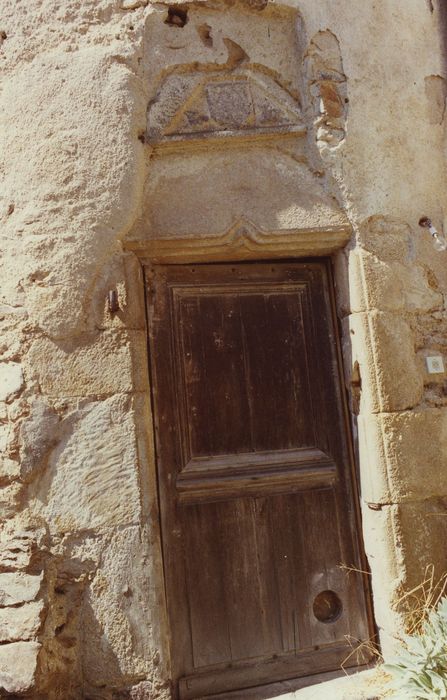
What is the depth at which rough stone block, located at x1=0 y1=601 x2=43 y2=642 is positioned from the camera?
233cm

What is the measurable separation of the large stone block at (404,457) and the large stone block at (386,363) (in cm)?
7

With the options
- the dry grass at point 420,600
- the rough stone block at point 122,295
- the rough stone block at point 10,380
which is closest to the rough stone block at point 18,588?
the rough stone block at point 10,380

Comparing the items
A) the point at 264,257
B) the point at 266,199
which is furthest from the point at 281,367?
the point at 266,199

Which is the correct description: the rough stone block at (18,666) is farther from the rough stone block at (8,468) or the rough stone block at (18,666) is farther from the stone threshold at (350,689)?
the stone threshold at (350,689)

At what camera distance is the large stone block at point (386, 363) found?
9.14 feet

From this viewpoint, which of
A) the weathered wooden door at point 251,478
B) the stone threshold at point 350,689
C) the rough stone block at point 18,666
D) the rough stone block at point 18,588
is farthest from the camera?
the weathered wooden door at point 251,478

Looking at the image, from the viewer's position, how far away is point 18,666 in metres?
2.28

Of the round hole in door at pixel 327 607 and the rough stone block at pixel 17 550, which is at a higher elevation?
the rough stone block at pixel 17 550

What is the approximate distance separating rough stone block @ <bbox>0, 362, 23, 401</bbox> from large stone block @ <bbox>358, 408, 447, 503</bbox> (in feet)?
5.31

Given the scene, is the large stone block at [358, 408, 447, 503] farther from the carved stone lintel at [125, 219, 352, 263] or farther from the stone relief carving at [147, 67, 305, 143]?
the stone relief carving at [147, 67, 305, 143]

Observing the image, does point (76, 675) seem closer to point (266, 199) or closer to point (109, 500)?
point (109, 500)

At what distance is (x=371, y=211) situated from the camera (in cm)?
290

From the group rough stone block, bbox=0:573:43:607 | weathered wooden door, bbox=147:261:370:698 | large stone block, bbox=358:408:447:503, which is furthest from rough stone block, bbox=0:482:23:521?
large stone block, bbox=358:408:447:503

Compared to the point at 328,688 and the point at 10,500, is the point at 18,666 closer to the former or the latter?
the point at 10,500
